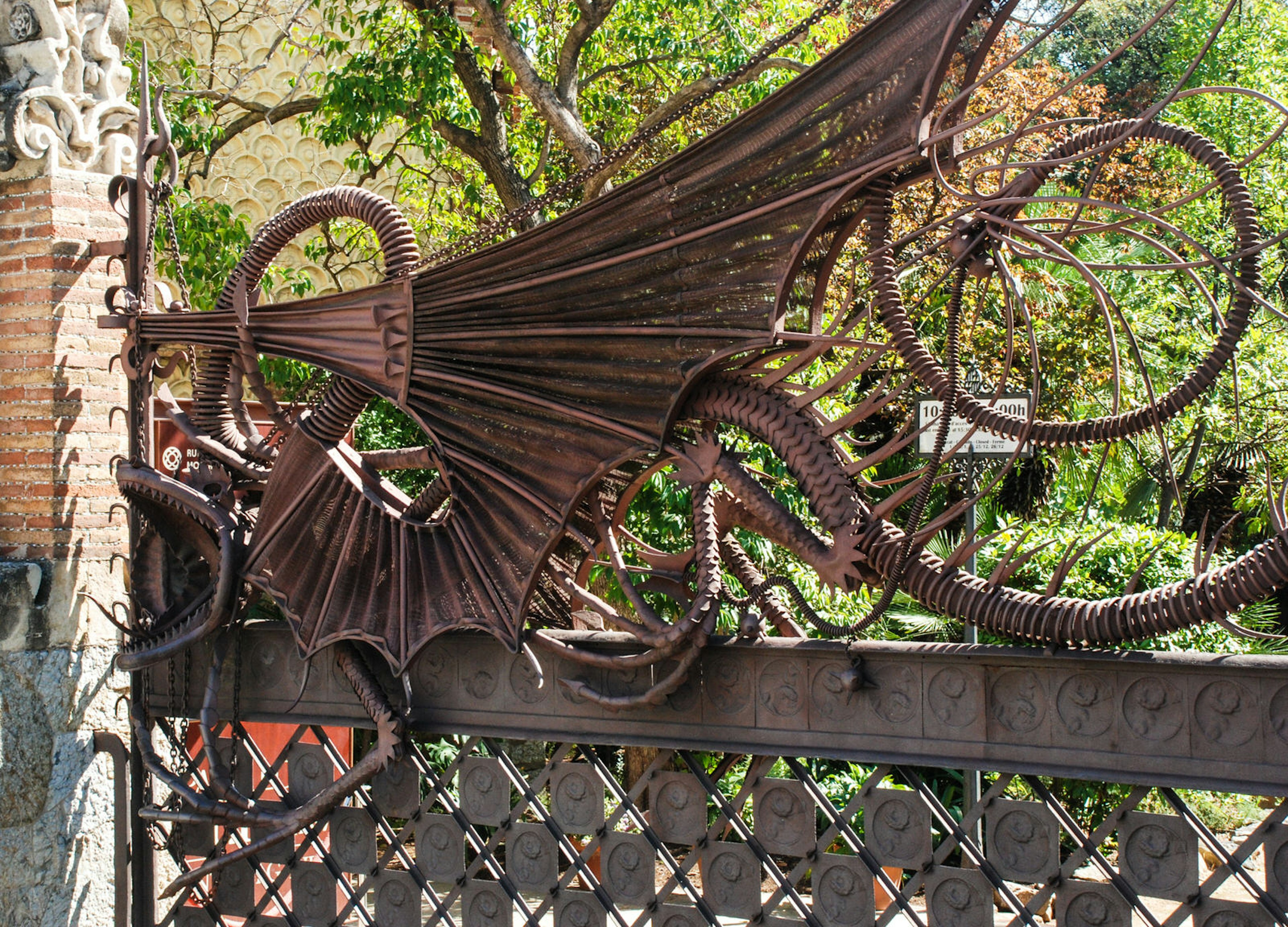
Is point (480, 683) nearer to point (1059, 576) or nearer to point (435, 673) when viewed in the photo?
point (435, 673)

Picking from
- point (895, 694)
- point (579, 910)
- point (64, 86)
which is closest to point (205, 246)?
point (64, 86)

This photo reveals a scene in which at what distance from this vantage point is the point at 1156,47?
55.4ft

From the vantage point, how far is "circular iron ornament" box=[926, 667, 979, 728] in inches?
115

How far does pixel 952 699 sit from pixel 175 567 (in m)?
2.73

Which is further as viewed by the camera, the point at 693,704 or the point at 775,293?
the point at 693,704

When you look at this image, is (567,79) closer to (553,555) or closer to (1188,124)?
(553,555)

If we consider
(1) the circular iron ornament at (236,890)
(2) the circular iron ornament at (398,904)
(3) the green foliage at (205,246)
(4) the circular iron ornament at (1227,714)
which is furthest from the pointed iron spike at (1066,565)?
(3) the green foliage at (205,246)

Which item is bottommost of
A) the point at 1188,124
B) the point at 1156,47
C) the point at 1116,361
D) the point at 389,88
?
the point at 1116,361

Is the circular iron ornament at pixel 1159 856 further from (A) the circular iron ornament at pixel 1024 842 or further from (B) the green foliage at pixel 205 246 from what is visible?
(B) the green foliage at pixel 205 246

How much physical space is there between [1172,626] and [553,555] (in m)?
1.71

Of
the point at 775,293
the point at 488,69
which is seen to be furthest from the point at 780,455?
the point at 488,69

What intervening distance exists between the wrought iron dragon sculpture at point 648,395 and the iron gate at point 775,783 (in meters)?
0.13

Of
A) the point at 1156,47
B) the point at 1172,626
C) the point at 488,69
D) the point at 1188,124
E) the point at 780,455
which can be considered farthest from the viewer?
the point at 1156,47

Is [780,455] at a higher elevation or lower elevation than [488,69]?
lower
